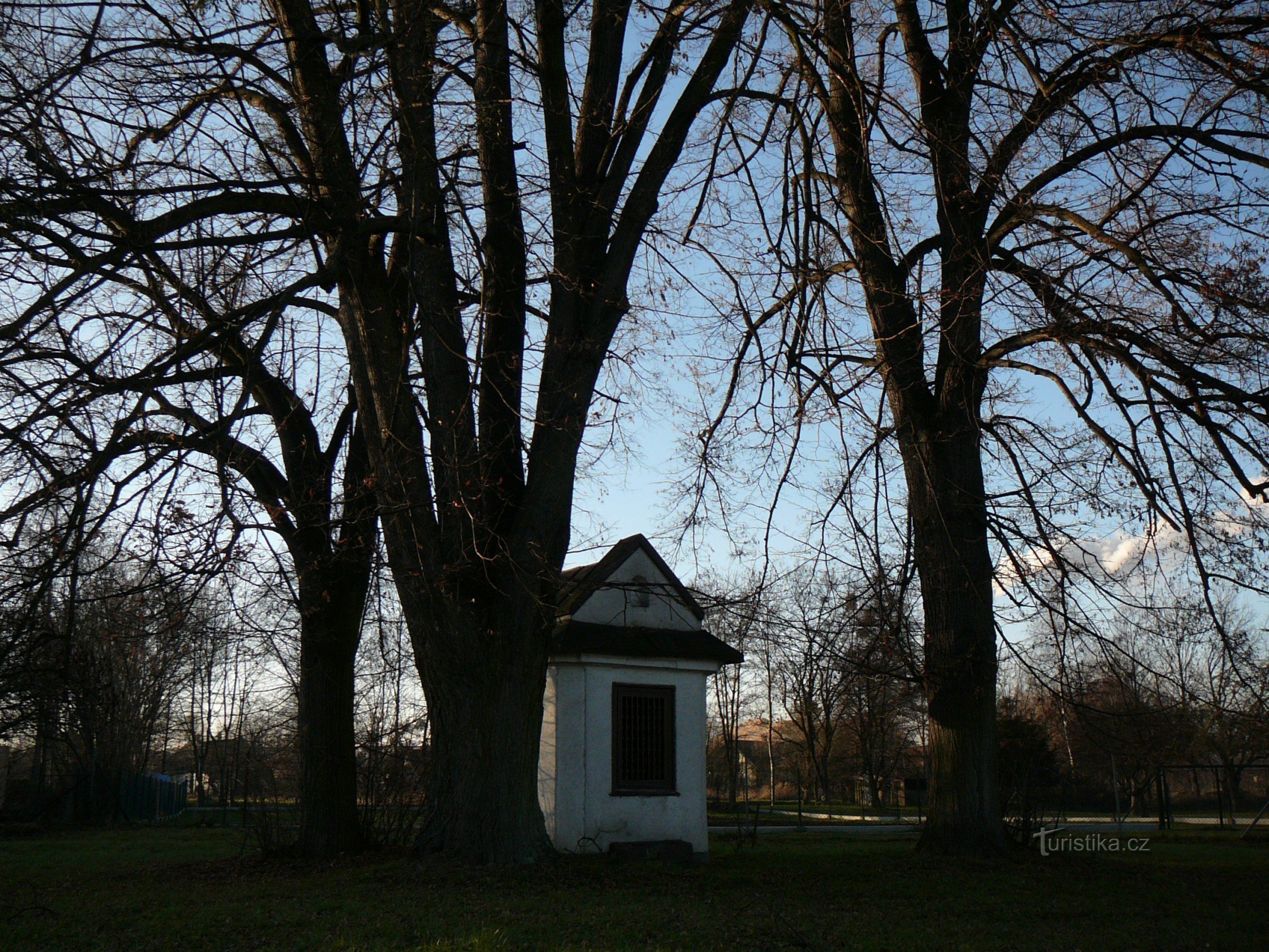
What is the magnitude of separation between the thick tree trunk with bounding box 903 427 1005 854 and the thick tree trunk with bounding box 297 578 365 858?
23.3 feet

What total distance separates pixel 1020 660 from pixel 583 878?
5.41m

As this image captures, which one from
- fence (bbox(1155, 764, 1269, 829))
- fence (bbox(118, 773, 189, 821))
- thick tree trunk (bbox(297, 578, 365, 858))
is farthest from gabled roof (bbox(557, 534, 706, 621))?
fence (bbox(118, 773, 189, 821))

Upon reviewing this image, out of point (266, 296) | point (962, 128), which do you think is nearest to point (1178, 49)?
point (962, 128)

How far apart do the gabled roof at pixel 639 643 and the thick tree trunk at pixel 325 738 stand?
3391 mm

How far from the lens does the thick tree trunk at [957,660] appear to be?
1122 cm

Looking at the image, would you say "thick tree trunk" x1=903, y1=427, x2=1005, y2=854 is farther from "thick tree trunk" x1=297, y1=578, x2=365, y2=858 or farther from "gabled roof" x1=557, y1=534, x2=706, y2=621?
"thick tree trunk" x1=297, y1=578, x2=365, y2=858

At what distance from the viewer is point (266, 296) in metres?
8.32

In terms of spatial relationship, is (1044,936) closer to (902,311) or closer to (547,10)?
(902,311)

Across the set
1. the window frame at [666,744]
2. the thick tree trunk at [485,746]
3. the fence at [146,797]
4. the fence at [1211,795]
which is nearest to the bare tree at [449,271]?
the thick tree trunk at [485,746]

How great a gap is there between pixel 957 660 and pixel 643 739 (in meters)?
5.97

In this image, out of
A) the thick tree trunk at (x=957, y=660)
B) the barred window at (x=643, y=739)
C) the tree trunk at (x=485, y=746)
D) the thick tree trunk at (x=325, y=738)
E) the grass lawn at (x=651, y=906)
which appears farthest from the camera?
the barred window at (x=643, y=739)

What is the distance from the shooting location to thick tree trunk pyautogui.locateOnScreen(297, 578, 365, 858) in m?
12.3

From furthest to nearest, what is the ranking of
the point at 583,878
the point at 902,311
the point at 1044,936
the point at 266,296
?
1. the point at 902,311
2. the point at 583,878
3. the point at 266,296
4. the point at 1044,936

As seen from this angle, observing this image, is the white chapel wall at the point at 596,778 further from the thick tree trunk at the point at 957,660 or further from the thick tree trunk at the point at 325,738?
the thick tree trunk at the point at 957,660
